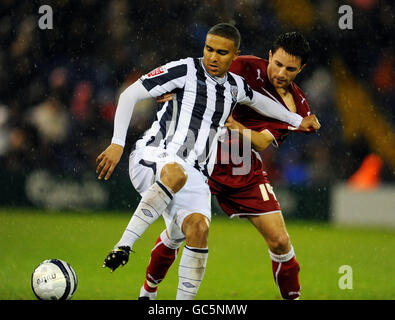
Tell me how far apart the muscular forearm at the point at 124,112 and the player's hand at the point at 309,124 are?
1207 mm

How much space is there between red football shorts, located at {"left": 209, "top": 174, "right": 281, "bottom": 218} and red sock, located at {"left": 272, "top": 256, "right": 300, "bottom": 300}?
0.37 m

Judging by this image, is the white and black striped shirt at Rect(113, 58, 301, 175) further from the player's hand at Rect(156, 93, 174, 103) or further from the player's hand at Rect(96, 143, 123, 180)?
the player's hand at Rect(96, 143, 123, 180)

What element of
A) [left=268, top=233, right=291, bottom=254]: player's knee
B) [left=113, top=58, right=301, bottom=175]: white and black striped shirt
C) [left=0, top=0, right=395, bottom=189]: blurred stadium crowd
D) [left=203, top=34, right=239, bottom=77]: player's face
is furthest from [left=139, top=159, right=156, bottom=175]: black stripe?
[left=0, top=0, right=395, bottom=189]: blurred stadium crowd

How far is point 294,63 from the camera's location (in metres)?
4.54

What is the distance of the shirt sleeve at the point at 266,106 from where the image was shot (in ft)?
14.6

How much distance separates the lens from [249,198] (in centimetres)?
472

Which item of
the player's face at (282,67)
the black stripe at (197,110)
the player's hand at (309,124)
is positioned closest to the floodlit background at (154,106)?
the player's hand at (309,124)

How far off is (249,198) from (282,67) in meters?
0.92

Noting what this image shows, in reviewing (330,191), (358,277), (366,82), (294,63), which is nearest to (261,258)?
(358,277)

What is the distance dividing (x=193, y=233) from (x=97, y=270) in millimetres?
2660

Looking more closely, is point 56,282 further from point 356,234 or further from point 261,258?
point 356,234

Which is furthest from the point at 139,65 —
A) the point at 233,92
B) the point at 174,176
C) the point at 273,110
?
the point at 174,176

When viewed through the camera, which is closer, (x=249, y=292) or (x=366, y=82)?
(x=249, y=292)

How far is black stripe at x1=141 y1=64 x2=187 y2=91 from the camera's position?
4.04 m
